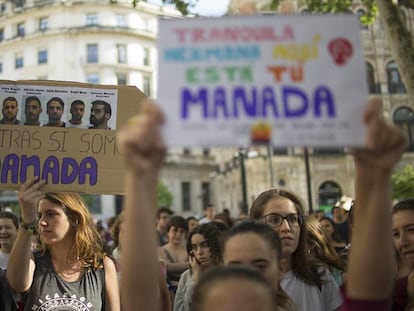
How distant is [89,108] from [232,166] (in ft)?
136

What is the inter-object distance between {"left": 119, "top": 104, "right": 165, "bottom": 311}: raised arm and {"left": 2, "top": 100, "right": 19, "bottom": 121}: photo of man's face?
203 cm

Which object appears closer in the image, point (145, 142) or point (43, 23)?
point (145, 142)

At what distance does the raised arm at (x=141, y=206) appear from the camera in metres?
1.85

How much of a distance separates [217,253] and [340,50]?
2.91 metres

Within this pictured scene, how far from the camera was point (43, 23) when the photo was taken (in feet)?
178

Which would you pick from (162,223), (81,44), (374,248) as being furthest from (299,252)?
(81,44)

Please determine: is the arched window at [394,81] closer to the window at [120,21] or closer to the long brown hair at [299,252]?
the window at [120,21]

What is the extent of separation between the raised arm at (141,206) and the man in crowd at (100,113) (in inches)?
73.8

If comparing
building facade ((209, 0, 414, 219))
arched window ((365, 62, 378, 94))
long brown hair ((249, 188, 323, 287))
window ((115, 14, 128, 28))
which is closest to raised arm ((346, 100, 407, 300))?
long brown hair ((249, 188, 323, 287))

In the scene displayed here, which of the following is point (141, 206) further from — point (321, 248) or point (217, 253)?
point (217, 253)

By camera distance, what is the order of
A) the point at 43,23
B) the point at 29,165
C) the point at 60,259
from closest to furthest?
the point at 60,259, the point at 29,165, the point at 43,23

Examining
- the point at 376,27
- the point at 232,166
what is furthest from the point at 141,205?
the point at 232,166

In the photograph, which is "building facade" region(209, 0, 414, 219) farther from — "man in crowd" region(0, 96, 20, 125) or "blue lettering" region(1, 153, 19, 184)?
"blue lettering" region(1, 153, 19, 184)

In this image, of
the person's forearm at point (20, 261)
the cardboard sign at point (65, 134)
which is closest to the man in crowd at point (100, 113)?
the cardboard sign at point (65, 134)
